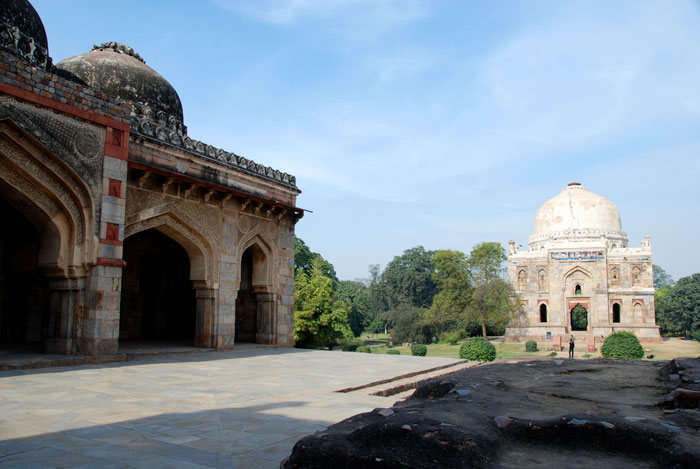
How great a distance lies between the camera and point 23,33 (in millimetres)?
10812

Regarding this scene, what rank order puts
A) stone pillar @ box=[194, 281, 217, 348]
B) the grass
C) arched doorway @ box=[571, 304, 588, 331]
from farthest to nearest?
arched doorway @ box=[571, 304, 588, 331], the grass, stone pillar @ box=[194, 281, 217, 348]

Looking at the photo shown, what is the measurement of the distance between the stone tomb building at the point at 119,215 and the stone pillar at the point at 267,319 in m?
0.03

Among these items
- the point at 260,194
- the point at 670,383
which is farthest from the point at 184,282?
the point at 670,383

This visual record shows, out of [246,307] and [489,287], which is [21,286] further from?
[489,287]

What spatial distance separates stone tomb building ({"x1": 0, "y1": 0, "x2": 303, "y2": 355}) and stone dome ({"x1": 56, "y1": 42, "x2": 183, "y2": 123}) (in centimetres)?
4

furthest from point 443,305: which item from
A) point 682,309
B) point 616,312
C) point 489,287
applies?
point 682,309

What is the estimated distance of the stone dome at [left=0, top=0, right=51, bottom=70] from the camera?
33.6 ft

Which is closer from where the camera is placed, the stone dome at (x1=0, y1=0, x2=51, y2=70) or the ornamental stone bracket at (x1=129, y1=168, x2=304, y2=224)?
the stone dome at (x1=0, y1=0, x2=51, y2=70)

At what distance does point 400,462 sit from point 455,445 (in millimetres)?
297

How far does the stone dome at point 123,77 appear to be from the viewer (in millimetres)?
13633

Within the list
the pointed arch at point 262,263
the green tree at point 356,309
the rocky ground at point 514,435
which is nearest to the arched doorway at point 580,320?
the green tree at point 356,309

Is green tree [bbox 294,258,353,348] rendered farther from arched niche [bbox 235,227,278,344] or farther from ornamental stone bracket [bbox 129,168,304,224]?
ornamental stone bracket [bbox 129,168,304,224]

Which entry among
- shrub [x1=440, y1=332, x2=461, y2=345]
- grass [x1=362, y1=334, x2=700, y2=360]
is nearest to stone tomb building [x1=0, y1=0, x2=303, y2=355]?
grass [x1=362, y1=334, x2=700, y2=360]

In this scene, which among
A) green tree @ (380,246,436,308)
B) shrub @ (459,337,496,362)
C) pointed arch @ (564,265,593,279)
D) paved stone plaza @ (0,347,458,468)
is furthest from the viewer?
green tree @ (380,246,436,308)
